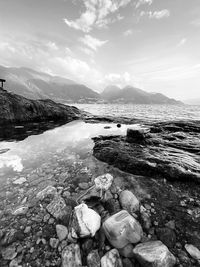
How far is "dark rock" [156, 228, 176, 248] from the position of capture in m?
2.87

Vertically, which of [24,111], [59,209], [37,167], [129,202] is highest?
[24,111]

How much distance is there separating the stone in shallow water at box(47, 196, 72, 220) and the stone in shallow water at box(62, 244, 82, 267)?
875 millimetres

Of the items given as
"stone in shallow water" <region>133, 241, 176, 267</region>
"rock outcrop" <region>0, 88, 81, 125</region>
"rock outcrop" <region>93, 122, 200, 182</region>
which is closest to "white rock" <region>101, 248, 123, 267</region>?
"stone in shallow water" <region>133, 241, 176, 267</region>

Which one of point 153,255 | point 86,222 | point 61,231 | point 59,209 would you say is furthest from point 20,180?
point 153,255

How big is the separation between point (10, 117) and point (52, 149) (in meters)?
14.2

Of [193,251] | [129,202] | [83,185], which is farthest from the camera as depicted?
[83,185]

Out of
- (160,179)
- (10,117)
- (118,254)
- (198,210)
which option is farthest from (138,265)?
(10,117)

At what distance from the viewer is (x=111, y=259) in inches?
96.5

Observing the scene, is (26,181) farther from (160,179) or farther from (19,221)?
(160,179)

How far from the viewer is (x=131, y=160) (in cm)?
648

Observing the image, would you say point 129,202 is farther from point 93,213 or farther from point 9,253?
point 9,253

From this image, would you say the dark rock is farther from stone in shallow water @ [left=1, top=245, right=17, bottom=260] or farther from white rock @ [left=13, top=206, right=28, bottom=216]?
white rock @ [left=13, top=206, right=28, bottom=216]

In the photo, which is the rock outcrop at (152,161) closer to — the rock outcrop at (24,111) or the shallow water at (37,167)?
the shallow water at (37,167)

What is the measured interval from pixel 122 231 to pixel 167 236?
1.14 metres
